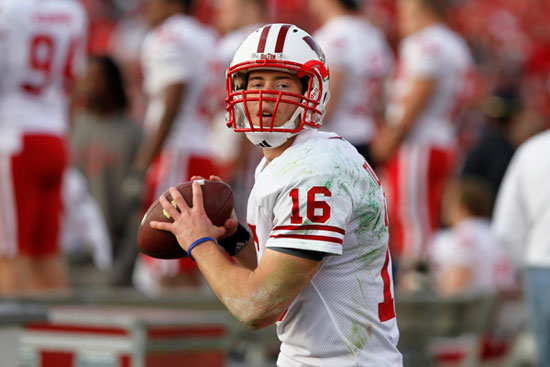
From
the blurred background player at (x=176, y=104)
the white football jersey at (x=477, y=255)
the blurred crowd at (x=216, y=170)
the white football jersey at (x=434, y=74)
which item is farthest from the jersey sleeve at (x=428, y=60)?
the blurred background player at (x=176, y=104)

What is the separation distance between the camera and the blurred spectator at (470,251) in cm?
804

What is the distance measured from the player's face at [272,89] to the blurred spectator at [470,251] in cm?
483

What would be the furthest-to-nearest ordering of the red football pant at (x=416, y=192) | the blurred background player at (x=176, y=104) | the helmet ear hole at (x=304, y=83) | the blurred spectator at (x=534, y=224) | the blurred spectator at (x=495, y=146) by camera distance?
the blurred spectator at (x=495, y=146) → the red football pant at (x=416, y=192) → the blurred background player at (x=176, y=104) → the blurred spectator at (x=534, y=224) → the helmet ear hole at (x=304, y=83)

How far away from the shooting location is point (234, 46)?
814 centimetres

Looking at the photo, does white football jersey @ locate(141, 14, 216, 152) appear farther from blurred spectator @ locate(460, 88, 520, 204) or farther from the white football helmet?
the white football helmet

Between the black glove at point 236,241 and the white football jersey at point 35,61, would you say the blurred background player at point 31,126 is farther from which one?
the black glove at point 236,241

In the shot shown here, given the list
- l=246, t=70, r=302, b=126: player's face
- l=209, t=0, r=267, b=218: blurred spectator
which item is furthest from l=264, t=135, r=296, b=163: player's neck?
l=209, t=0, r=267, b=218: blurred spectator

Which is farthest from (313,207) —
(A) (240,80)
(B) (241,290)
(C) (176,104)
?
(C) (176,104)

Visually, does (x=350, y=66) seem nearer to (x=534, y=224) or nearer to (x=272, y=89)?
(x=534, y=224)

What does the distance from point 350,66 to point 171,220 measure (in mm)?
4877

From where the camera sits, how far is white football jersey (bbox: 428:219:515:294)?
26.3 feet

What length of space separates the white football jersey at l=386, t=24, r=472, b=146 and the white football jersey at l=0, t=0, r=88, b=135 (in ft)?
9.75

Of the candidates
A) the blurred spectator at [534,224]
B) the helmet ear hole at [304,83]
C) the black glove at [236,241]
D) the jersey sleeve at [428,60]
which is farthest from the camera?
the jersey sleeve at [428,60]

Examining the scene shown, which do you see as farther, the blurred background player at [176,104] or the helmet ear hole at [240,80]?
the blurred background player at [176,104]
